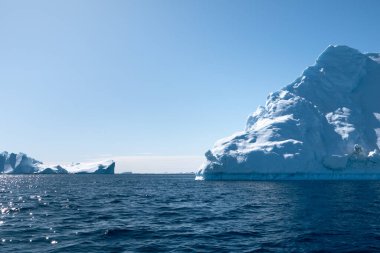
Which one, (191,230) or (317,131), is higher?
(317,131)

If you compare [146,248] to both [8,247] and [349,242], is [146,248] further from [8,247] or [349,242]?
[349,242]

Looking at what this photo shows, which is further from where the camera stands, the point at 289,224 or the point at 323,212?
the point at 323,212

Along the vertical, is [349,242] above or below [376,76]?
below

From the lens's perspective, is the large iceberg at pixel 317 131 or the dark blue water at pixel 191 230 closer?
the dark blue water at pixel 191 230

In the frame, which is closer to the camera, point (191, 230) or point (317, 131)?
point (191, 230)

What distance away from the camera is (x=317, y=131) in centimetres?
10538

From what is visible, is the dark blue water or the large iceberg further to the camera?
the large iceberg

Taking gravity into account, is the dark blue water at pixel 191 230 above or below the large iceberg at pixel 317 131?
below

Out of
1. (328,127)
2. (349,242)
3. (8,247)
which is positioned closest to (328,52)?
(328,127)

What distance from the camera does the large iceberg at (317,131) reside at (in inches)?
3637

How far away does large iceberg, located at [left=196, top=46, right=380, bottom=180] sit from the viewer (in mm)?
92375

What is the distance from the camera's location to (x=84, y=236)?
63.7ft

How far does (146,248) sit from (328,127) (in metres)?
108

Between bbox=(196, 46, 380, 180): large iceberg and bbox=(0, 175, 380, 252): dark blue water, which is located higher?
bbox=(196, 46, 380, 180): large iceberg
